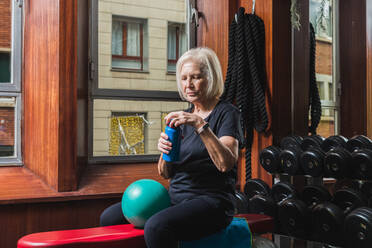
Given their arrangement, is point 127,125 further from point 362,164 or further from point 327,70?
point 327,70

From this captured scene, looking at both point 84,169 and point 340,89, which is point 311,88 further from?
point 84,169

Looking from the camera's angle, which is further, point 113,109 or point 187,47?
point 187,47

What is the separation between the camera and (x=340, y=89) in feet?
10.7

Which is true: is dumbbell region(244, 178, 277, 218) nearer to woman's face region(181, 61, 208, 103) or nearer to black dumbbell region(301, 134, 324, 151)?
black dumbbell region(301, 134, 324, 151)

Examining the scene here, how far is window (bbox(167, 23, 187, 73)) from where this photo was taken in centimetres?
264

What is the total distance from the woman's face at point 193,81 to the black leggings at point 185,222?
0.41 meters

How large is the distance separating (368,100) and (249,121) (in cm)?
136

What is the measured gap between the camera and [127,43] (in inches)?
97.7

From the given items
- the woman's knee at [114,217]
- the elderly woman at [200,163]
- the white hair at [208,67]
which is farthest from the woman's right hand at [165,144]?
the woman's knee at [114,217]

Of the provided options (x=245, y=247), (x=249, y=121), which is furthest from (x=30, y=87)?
(x=245, y=247)

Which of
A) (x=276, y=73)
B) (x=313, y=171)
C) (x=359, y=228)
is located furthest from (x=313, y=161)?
(x=276, y=73)

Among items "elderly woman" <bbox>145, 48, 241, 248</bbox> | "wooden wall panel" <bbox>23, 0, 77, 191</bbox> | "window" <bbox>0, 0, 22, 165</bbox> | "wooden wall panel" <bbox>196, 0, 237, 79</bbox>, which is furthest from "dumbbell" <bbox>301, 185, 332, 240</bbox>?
"window" <bbox>0, 0, 22, 165</bbox>

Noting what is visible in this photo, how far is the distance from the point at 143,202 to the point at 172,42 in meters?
1.53

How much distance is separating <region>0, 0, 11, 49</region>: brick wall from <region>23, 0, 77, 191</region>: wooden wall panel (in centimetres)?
27
